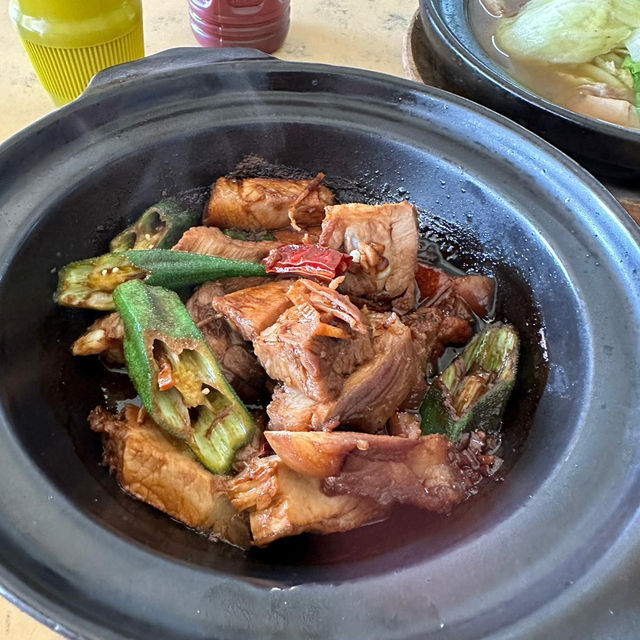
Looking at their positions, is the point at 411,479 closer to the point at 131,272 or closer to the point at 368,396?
the point at 368,396

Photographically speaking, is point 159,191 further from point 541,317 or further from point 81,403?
point 541,317

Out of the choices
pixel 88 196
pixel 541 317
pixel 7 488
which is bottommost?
pixel 541 317

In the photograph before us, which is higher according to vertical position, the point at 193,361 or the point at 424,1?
the point at 424,1

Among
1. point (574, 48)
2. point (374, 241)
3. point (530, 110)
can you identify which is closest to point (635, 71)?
point (574, 48)

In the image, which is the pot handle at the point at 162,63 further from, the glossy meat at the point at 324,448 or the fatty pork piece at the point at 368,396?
the glossy meat at the point at 324,448

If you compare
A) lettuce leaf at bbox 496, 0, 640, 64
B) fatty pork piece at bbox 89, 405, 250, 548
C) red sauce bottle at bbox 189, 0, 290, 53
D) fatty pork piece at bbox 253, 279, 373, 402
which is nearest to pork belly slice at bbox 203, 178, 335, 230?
fatty pork piece at bbox 253, 279, 373, 402

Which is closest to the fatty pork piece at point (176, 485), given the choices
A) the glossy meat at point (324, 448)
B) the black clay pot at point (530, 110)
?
the glossy meat at point (324, 448)

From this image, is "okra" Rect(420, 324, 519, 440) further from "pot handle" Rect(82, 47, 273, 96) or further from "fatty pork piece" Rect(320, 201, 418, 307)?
"pot handle" Rect(82, 47, 273, 96)

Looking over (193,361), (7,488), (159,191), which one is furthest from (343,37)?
(7,488)
